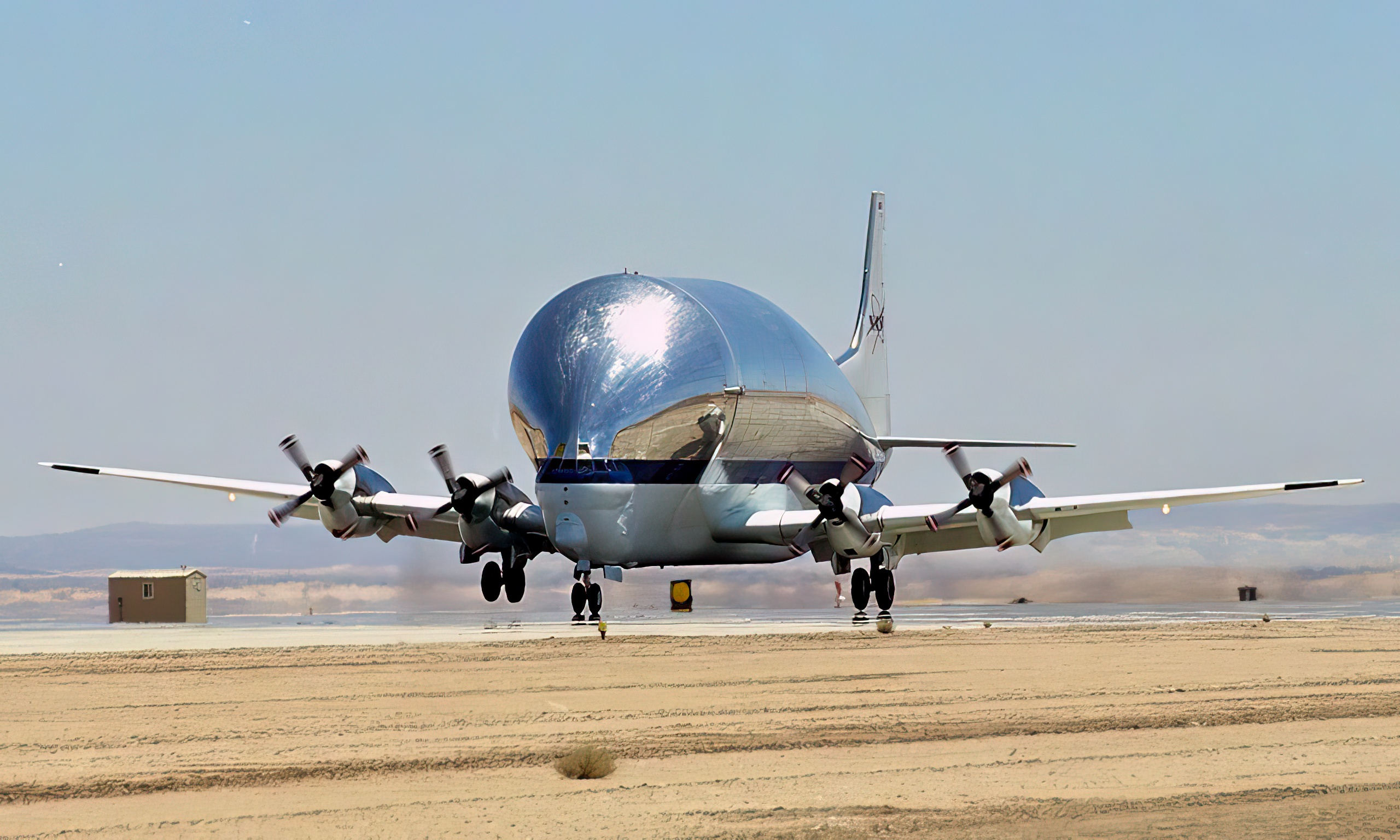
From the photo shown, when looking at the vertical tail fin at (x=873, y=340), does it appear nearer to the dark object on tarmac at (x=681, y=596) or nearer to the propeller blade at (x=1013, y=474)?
the dark object on tarmac at (x=681, y=596)

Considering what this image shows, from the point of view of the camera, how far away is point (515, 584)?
1582 inches

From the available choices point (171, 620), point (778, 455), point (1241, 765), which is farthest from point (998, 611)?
point (1241, 765)

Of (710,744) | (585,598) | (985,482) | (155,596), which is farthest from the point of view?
(155,596)

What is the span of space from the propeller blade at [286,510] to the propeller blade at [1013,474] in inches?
633

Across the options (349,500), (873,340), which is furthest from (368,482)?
(873,340)

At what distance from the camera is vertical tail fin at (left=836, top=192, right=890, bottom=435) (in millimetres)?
53250

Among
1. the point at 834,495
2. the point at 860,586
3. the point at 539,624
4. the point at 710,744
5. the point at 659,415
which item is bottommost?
the point at 710,744

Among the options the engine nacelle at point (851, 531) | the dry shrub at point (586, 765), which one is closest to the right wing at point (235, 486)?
the engine nacelle at point (851, 531)

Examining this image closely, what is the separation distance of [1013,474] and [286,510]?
Result: 16.7 meters

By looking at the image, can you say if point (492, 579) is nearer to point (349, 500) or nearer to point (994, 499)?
point (349, 500)

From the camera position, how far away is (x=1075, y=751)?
13.6 metres

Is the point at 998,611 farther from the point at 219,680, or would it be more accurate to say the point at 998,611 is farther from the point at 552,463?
the point at 219,680

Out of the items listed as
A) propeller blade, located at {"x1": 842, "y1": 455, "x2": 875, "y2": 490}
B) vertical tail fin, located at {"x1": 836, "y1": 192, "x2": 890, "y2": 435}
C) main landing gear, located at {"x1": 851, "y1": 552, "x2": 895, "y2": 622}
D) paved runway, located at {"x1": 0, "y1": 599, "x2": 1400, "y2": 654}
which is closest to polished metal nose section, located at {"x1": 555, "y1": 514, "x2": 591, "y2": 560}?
paved runway, located at {"x1": 0, "y1": 599, "x2": 1400, "y2": 654}

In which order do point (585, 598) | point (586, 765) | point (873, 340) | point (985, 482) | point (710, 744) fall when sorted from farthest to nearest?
1. point (873, 340)
2. point (585, 598)
3. point (985, 482)
4. point (710, 744)
5. point (586, 765)
